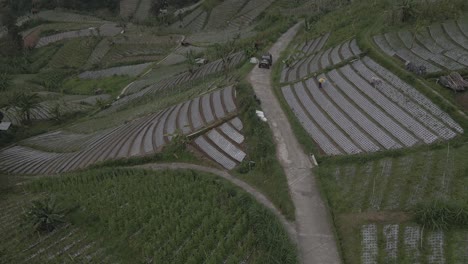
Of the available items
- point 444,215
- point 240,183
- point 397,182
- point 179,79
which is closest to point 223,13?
point 179,79

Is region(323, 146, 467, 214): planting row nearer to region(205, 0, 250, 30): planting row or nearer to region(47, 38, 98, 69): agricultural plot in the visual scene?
region(205, 0, 250, 30): planting row

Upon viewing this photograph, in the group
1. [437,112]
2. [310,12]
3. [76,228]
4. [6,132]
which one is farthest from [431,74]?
[6,132]

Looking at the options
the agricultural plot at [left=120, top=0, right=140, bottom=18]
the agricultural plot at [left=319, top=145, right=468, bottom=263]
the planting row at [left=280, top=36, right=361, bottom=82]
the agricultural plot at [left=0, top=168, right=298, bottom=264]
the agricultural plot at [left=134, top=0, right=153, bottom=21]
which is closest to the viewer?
the agricultural plot at [left=319, top=145, right=468, bottom=263]

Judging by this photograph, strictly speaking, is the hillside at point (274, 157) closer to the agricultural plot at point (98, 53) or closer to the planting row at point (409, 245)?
the planting row at point (409, 245)

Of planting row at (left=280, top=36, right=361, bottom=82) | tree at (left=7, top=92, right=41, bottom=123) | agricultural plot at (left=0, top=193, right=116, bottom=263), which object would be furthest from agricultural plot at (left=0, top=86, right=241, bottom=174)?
tree at (left=7, top=92, right=41, bottom=123)

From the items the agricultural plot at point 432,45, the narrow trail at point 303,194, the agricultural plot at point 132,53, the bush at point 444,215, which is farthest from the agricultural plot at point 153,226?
the agricultural plot at point 132,53

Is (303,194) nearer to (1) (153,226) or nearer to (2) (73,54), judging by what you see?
(1) (153,226)

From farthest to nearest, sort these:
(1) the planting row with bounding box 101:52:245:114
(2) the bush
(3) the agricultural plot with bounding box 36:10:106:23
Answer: (3) the agricultural plot with bounding box 36:10:106:23
(1) the planting row with bounding box 101:52:245:114
(2) the bush

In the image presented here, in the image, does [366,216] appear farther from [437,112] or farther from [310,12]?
[310,12]

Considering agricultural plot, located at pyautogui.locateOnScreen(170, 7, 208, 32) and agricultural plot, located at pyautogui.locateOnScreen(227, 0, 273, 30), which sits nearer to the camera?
agricultural plot, located at pyautogui.locateOnScreen(227, 0, 273, 30)
